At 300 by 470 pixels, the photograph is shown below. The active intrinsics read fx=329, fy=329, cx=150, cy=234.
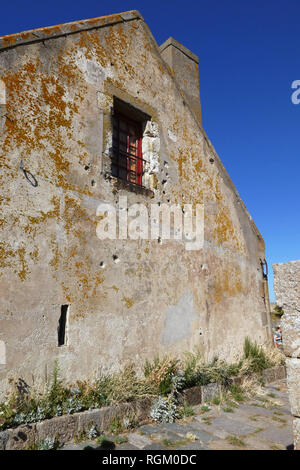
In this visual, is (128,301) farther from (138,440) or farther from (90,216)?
(138,440)

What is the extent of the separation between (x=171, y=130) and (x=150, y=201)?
1.80m

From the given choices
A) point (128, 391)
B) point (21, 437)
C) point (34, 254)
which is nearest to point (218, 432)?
point (128, 391)

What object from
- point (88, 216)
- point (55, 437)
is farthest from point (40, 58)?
point (55, 437)

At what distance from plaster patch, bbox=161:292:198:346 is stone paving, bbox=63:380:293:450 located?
1.22 metres

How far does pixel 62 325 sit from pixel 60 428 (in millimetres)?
1253

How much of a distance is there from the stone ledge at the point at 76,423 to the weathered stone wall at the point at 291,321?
0.67ft

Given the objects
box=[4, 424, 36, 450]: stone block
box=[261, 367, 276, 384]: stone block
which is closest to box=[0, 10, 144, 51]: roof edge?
box=[4, 424, 36, 450]: stone block

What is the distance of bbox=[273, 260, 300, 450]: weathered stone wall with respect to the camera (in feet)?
9.42

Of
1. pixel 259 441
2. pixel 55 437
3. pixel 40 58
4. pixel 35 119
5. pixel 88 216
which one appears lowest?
pixel 259 441

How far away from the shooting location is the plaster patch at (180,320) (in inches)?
233

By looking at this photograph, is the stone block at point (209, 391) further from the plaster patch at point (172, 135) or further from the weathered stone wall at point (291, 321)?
the plaster patch at point (172, 135)

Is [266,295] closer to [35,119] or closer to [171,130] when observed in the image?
[171,130]
